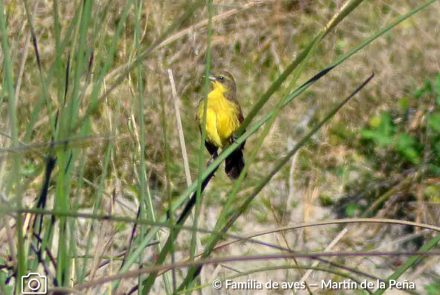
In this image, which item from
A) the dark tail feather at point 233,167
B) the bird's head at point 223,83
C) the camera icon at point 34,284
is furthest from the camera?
the bird's head at point 223,83

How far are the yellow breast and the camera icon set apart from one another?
6.63ft

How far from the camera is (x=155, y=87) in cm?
411

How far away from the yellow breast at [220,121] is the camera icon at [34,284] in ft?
6.63

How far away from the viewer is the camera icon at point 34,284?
1.28 metres

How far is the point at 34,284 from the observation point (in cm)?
135

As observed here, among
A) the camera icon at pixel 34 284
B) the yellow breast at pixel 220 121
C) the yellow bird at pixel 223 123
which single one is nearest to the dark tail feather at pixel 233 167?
the yellow bird at pixel 223 123

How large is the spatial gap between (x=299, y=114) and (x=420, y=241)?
1.22 metres

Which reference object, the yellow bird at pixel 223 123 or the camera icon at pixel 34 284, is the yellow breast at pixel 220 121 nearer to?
the yellow bird at pixel 223 123

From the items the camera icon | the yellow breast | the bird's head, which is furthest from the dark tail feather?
the camera icon

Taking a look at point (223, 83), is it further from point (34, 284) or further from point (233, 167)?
point (34, 284)

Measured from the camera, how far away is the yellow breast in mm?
3379

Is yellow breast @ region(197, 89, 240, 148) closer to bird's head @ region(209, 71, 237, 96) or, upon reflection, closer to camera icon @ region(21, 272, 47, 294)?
bird's head @ region(209, 71, 237, 96)

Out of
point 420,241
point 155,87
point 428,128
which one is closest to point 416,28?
point 428,128

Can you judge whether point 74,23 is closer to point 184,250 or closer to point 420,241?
point 184,250
